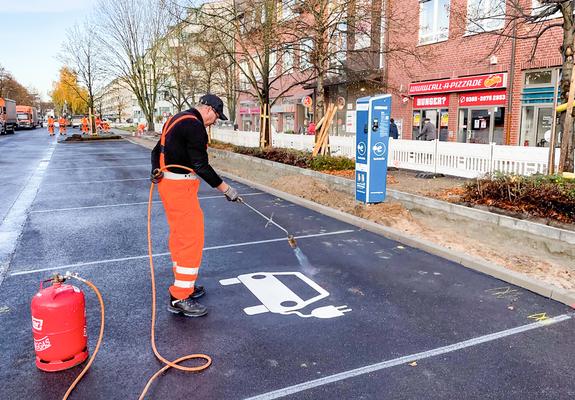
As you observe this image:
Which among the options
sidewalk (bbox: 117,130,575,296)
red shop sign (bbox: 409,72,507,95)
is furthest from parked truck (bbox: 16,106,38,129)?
sidewalk (bbox: 117,130,575,296)

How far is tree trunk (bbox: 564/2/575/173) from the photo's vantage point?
8.38m

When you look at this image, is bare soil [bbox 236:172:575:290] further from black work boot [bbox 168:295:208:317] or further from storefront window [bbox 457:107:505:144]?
storefront window [bbox 457:107:505:144]

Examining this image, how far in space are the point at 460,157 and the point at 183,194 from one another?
34.8 feet

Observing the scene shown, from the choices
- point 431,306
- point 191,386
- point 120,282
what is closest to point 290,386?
point 191,386

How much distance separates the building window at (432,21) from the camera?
20.3 m

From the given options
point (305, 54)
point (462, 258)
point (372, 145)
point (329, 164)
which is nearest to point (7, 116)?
point (305, 54)

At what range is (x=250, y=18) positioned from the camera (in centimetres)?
1883

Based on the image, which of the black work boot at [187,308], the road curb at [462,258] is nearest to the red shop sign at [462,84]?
the road curb at [462,258]

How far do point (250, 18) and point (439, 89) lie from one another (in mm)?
8290

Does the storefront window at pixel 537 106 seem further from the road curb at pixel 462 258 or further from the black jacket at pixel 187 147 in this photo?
the black jacket at pixel 187 147

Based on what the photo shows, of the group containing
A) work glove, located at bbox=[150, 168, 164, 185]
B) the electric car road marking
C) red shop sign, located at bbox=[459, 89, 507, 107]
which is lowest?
the electric car road marking

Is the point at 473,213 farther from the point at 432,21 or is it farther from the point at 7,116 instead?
the point at 7,116

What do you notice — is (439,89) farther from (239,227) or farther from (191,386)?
(191,386)

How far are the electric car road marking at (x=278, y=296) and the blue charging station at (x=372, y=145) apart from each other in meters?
3.71
